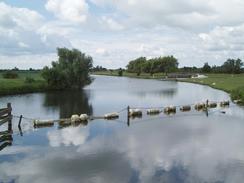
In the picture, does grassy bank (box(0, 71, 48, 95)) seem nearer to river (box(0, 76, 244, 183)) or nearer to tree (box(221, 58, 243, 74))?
river (box(0, 76, 244, 183))

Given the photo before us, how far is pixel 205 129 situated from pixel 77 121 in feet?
40.7

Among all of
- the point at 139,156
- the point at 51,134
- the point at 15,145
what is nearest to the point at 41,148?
the point at 15,145

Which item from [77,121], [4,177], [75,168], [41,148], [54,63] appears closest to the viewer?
[4,177]

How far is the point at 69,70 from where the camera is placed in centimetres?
8206

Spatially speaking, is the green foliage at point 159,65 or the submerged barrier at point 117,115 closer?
the submerged barrier at point 117,115

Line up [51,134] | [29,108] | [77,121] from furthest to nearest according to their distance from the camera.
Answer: [29,108] → [77,121] → [51,134]

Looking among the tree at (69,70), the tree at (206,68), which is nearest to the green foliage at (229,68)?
the tree at (206,68)

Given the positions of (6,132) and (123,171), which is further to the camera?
(6,132)

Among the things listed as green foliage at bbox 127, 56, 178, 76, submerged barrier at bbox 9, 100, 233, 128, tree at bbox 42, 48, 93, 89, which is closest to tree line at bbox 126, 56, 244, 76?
green foliage at bbox 127, 56, 178, 76

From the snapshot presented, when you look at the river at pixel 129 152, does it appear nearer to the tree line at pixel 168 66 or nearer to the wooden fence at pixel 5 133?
the wooden fence at pixel 5 133

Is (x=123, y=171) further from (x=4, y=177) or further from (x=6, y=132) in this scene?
(x=6, y=132)

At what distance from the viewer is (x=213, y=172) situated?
19312 mm

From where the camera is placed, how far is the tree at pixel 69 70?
8162 centimetres

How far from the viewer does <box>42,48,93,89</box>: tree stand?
Result: 81.6 metres
